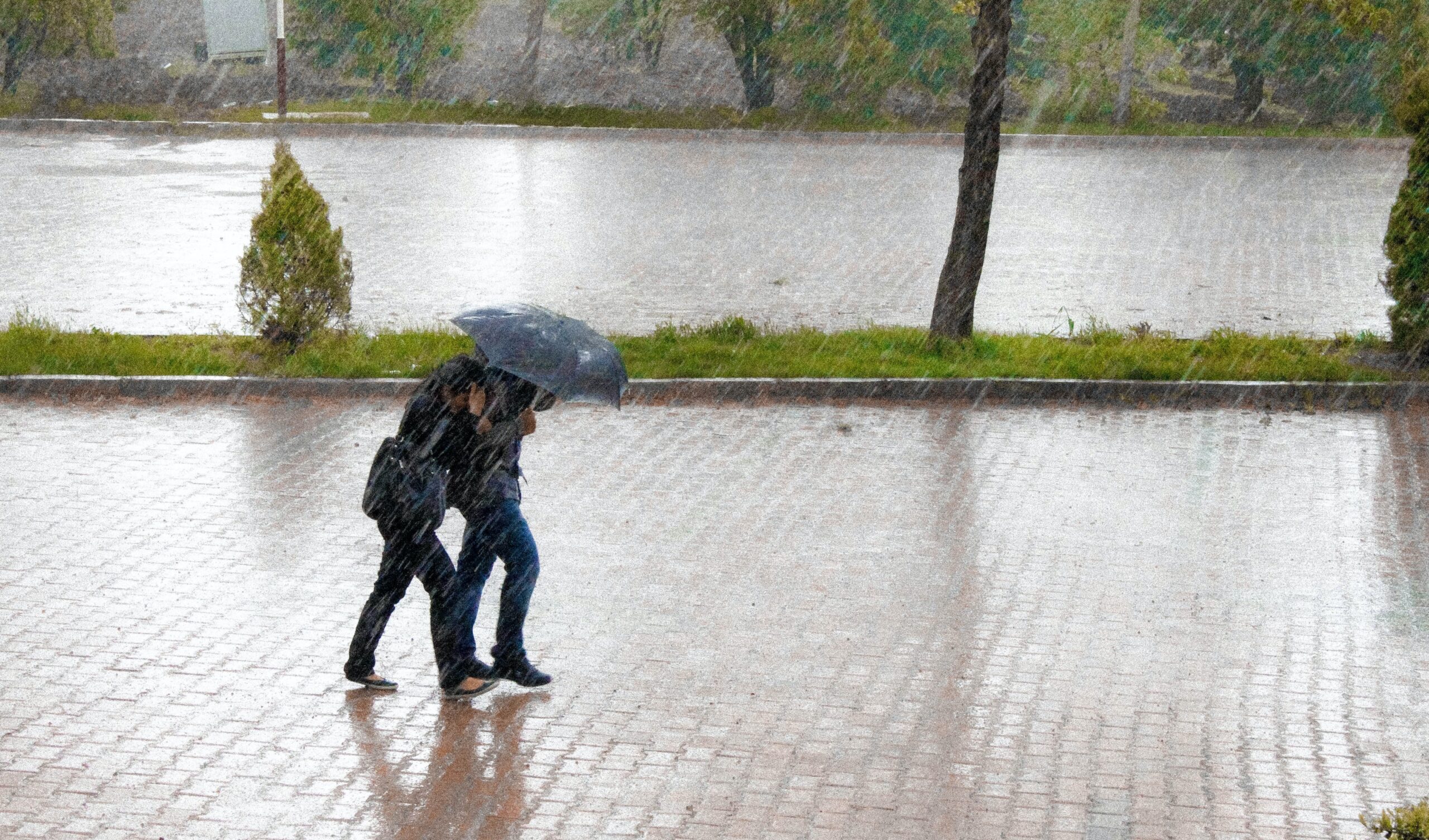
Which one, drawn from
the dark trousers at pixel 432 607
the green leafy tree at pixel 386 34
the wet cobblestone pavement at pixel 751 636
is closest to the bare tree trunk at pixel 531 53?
the green leafy tree at pixel 386 34

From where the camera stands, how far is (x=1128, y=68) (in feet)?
104

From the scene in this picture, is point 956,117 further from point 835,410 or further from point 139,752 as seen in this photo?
point 139,752

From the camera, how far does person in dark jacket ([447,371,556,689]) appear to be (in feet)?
20.1

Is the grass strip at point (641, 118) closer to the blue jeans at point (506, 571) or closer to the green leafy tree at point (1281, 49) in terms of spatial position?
the green leafy tree at point (1281, 49)

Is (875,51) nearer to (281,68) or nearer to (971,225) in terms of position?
(281,68)

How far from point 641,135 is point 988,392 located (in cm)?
1901

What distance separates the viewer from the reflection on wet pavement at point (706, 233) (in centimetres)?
1435

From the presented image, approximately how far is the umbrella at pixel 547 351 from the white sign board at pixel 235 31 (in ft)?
98.9

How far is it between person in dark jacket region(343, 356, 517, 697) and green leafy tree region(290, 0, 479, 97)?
94.2 ft

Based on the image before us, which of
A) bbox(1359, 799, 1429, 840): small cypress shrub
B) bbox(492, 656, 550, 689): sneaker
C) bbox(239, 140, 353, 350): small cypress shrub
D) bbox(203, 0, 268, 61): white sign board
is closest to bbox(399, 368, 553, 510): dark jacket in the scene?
bbox(492, 656, 550, 689): sneaker

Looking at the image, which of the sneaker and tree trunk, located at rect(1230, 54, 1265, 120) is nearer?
the sneaker

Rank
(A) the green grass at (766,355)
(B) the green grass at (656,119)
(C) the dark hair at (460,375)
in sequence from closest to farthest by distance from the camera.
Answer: (C) the dark hair at (460,375), (A) the green grass at (766,355), (B) the green grass at (656,119)

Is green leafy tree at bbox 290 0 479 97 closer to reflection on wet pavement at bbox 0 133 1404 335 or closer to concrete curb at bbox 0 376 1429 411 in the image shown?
reflection on wet pavement at bbox 0 133 1404 335

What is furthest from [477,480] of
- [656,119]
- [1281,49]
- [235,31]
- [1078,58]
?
[1281,49]
